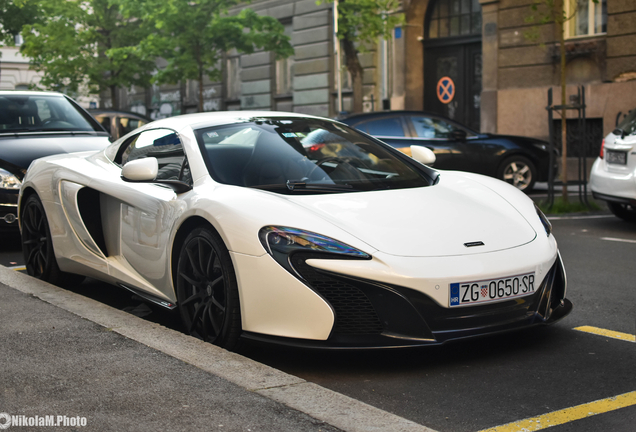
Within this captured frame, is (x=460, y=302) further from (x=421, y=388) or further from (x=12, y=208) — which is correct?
(x=12, y=208)

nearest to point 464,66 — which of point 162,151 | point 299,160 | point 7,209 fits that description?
point 7,209

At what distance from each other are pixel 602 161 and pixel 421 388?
6918mm

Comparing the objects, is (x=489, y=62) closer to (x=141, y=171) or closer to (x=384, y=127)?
(x=384, y=127)

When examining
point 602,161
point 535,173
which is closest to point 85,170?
point 602,161

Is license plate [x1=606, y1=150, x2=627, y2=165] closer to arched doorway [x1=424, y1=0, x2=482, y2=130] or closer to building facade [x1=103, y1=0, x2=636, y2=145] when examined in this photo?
building facade [x1=103, y1=0, x2=636, y2=145]

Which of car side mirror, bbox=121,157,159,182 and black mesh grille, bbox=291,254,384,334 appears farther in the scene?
car side mirror, bbox=121,157,159,182

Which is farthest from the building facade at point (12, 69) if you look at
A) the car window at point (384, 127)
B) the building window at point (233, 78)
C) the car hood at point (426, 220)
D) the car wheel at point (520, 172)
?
the car hood at point (426, 220)

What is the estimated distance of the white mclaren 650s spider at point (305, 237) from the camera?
367 cm

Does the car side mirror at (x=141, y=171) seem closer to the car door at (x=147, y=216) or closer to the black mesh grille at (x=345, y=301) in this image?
the car door at (x=147, y=216)

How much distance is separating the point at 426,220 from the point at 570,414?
4.00 feet

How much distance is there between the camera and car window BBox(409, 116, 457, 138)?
13258 millimetres

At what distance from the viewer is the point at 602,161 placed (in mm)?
9688

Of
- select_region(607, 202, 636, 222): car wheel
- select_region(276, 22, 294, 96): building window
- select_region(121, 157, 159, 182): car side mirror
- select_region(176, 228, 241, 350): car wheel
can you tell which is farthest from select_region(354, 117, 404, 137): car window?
select_region(276, 22, 294, 96): building window

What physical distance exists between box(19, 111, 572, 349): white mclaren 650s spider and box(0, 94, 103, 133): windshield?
12.0 ft
